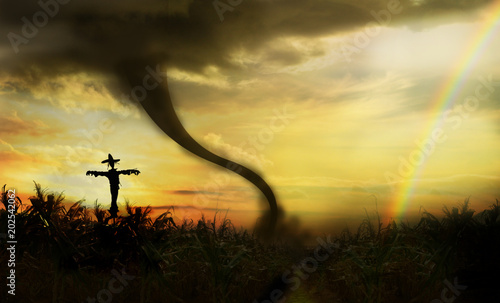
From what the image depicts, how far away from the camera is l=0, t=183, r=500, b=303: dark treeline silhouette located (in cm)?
815

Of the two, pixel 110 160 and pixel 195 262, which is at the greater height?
pixel 110 160

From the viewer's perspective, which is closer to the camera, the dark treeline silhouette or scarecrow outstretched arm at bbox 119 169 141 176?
the dark treeline silhouette

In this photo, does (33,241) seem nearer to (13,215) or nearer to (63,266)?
(13,215)

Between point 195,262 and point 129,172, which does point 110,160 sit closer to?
point 129,172

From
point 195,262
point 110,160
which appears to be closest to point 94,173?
point 110,160

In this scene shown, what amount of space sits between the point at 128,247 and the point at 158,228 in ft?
2.17

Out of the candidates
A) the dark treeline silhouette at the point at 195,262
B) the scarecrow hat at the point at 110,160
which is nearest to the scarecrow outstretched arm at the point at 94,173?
the scarecrow hat at the point at 110,160

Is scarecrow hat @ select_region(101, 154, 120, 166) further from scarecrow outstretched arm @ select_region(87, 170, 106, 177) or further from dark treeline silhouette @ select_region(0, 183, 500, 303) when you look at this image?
dark treeline silhouette @ select_region(0, 183, 500, 303)

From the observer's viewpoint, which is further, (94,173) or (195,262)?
(94,173)

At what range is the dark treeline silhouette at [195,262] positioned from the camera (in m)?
8.15

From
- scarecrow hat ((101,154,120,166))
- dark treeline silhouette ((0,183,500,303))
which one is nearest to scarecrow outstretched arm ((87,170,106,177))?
scarecrow hat ((101,154,120,166))

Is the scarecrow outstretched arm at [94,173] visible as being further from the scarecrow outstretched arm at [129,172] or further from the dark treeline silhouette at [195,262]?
the dark treeline silhouette at [195,262]

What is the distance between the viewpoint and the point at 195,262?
354 inches

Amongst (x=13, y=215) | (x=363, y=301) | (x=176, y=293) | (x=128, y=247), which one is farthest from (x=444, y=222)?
(x=13, y=215)
